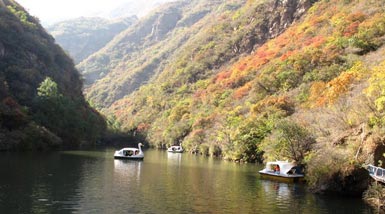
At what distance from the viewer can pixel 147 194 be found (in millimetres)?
36938

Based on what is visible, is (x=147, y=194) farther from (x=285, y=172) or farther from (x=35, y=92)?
(x=35, y=92)

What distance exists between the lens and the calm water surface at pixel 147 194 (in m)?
31.1

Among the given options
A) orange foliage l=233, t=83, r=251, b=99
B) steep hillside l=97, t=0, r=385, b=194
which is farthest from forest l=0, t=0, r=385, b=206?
orange foliage l=233, t=83, r=251, b=99

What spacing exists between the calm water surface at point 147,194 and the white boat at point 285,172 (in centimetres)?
183

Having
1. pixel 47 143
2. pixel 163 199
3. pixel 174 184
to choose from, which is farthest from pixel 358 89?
pixel 47 143

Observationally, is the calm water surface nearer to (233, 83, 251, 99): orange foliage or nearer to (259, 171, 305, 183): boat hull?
(259, 171, 305, 183): boat hull

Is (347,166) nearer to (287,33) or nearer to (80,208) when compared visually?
(80,208)

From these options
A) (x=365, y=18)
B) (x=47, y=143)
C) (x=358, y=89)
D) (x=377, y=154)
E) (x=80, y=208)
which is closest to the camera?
(x=80, y=208)

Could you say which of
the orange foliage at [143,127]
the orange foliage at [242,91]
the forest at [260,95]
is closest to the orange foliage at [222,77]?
the forest at [260,95]

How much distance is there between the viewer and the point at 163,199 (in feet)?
114

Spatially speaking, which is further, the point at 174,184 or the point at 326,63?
the point at 326,63

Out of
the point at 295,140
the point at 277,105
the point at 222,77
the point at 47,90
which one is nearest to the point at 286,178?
the point at 295,140

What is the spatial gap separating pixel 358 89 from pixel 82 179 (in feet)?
116

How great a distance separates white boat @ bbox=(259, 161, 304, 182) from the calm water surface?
1.83 meters
